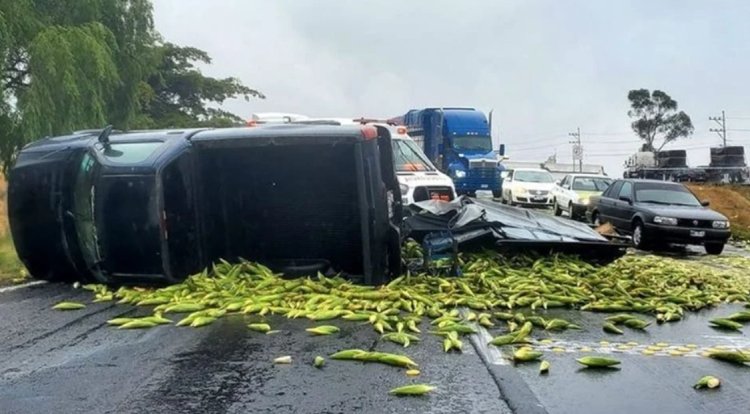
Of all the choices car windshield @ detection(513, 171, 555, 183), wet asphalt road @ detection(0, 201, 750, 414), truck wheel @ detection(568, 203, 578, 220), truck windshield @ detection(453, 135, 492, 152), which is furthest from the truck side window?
car windshield @ detection(513, 171, 555, 183)

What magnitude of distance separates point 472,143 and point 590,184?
16.5 ft

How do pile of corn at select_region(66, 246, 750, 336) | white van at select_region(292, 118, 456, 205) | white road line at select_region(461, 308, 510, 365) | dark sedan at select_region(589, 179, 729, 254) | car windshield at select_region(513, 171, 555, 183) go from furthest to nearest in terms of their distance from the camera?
1. car windshield at select_region(513, 171, 555, 183)
2. dark sedan at select_region(589, 179, 729, 254)
3. white van at select_region(292, 118, 456, 205)
4. pile of corn at select_region(66, 246, 750, 336)
5. white road line at select_region(461, 308, 510, 365)

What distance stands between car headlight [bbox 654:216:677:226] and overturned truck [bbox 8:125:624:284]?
8.44 m

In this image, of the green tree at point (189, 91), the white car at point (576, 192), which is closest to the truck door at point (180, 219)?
the white car at point (576, 192)

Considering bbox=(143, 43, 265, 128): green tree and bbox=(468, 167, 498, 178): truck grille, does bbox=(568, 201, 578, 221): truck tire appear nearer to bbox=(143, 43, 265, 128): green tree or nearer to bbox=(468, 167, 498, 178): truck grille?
bbox=(468, 167, 498, 178): truck grille

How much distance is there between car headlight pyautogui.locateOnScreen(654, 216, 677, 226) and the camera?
1652 cm

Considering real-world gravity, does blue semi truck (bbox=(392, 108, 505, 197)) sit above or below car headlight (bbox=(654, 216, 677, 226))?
above

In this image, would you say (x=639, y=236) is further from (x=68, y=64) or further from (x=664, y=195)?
(x=68, y=64)

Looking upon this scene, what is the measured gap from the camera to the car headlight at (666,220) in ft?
54.2

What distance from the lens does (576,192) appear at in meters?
26.6

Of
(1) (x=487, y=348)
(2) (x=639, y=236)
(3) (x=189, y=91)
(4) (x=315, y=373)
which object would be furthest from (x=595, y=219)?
(3) (x=189, y=91)

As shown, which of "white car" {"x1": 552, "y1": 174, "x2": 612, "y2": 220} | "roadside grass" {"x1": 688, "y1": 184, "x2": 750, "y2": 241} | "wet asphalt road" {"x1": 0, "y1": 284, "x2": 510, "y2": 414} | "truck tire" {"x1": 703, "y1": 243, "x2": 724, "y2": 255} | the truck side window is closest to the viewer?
"wet asphalt road" {"x1": 0, "y1": 284, "x2": 510, "y2": 414}

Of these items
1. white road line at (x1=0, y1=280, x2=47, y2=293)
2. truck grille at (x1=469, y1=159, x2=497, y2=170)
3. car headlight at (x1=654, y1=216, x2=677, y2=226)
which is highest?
truck grille at (x1=469, y1=159, x2=497, y2=170)

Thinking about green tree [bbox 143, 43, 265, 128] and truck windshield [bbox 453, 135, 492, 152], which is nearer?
truck windshield [bbox 453, 135, 492, 152]
